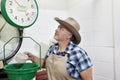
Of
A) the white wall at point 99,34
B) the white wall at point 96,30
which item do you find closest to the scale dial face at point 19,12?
the white wall at point 96,30

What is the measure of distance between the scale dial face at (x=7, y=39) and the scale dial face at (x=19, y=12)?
0.42 metres

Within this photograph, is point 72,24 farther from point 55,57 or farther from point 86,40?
point 86,40

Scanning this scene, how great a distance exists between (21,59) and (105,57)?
3.33 feet

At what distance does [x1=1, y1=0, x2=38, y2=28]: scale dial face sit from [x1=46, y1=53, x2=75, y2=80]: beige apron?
17.7 inches

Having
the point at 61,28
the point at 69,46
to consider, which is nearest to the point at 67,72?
the point at 69,46

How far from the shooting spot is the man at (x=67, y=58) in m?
1.85

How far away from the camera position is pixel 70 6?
2.79m

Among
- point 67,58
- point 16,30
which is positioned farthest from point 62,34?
point 16,30

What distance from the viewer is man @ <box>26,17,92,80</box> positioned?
1.85 m

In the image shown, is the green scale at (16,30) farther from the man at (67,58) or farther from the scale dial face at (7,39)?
the man at (67,58)

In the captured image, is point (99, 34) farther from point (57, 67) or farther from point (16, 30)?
point (16, 30)

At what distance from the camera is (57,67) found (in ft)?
6.33

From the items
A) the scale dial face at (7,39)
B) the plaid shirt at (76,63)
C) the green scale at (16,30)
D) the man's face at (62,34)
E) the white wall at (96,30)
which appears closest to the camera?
the green scale at (16,30)

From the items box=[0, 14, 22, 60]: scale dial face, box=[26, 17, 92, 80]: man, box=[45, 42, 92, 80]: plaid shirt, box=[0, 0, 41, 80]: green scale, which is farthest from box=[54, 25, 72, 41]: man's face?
box=[0, 14, 22, 60]: scale dial face
